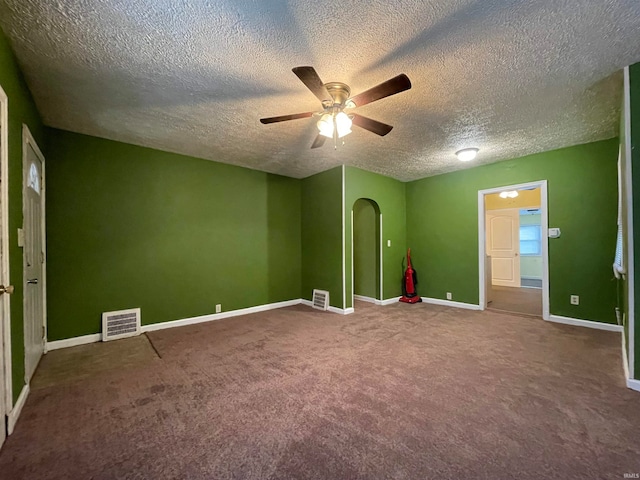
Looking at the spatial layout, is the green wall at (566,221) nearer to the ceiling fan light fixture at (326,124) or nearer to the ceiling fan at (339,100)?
the ceiling fan at (339,100)

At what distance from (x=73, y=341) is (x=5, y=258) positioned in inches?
80.4

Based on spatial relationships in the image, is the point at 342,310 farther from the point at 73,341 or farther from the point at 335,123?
the point at 73,341

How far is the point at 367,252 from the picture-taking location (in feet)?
17.9

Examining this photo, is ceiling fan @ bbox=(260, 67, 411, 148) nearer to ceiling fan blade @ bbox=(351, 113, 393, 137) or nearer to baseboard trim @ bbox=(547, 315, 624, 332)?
ceiling fan blade @ bbox=(351, 113, 393, 137)

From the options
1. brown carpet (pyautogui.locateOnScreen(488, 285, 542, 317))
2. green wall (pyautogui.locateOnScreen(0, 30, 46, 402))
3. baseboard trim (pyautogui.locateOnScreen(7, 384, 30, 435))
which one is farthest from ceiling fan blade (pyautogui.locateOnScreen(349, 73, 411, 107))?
brown carpet (pyautogui.locateOnScreen(488, 285, 542, 317))

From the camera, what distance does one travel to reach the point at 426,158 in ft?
13.8

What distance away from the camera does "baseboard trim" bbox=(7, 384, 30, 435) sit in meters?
1.67

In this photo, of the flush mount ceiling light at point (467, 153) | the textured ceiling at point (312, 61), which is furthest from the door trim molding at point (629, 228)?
the flush mount ceiling light at point (467, 153)

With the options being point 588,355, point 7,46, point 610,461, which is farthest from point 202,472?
point 588,355

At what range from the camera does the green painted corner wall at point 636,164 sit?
205 cm

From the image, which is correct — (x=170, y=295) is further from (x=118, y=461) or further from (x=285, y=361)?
(x=118, y=461)

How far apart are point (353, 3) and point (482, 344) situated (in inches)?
133

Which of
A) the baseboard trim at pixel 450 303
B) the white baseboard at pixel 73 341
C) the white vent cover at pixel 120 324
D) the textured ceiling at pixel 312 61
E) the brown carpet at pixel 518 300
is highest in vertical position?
the textured ceiling at pixel 312 61

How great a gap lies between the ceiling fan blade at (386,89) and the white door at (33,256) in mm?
2681
